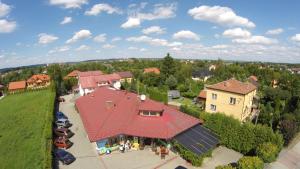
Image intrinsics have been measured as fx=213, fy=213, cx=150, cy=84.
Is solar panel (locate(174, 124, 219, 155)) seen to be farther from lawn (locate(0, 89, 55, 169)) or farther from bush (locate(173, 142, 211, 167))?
lawn (locate(0, 89, 55, 169))

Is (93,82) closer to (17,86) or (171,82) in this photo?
(171,82)

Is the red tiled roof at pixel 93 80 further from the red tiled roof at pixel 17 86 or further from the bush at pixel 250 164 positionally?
the bush at pixel 250 164

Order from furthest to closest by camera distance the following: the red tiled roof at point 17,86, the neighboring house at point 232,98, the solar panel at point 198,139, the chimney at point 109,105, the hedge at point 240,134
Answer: the red tiled roof at point 17,86 → the neighboring house at point 232,98 → the chimney at point 109,105 → the hedge at point 240,134 → the solar panel at point 198,139

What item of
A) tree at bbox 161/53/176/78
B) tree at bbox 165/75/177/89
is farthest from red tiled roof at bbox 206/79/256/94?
tree at bbox 161/53/176/78

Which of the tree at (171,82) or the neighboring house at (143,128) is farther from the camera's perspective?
the tree at (171,82)

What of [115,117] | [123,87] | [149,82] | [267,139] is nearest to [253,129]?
[267,139]

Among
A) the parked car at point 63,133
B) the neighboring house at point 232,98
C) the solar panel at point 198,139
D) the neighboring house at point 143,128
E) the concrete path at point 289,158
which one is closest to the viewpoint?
the concrete path at point 289,158

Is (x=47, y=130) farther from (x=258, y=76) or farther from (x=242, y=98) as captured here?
(x=258, y=76)

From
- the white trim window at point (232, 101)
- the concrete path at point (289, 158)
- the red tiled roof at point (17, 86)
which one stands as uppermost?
the white trim window at point (232, 101)

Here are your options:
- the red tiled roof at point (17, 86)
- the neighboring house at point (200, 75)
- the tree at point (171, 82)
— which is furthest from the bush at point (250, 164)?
the red tiled roof at point (17, 86)
